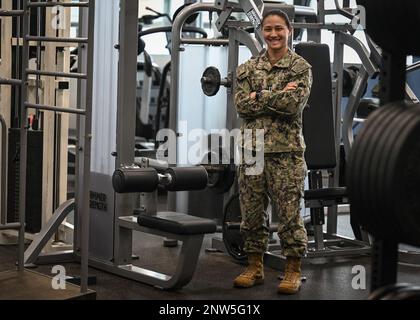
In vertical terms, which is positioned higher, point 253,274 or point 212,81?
point 212,81

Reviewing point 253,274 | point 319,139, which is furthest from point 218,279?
point 319,139

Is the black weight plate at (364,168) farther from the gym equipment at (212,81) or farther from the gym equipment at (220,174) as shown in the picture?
the gym equipment at (220,174)

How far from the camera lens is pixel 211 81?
Result: 5629mm

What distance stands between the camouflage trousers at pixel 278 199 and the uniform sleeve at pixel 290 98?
0.87ft

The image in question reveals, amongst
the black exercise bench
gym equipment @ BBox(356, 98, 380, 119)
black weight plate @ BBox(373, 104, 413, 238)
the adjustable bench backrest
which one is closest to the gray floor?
the black exercise bench

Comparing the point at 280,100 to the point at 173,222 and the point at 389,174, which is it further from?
the point at 389,174

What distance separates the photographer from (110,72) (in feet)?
17.0

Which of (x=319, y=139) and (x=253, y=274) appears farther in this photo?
(x=319, y=139)

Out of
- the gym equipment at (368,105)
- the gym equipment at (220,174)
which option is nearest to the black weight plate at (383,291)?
the gym equipment at (220,174)

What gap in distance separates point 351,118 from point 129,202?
74.4 inches

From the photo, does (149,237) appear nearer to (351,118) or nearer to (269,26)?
(351,118)

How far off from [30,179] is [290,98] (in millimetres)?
2092

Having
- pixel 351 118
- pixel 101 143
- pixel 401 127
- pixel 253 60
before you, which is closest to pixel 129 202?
pixel 101 143

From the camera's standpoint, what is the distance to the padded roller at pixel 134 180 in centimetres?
468
